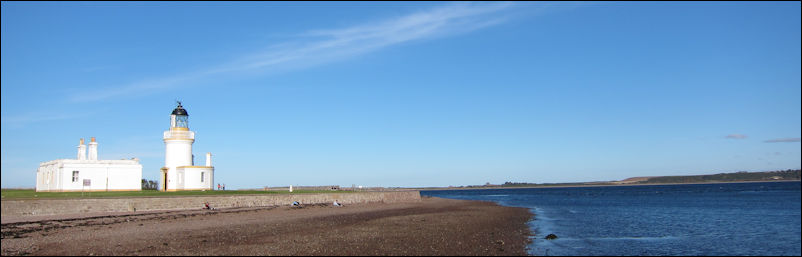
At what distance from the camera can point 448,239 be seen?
68.0 feet

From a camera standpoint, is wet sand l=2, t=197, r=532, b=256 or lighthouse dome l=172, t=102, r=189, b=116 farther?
lighthouse dome l=172, t=102, r=189, b=116

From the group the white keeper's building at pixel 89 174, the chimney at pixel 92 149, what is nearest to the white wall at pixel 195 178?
the white keeper's building at pixel 89 174

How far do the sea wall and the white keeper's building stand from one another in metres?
10.2

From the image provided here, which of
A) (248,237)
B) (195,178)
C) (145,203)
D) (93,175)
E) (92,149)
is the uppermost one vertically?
(92,149)

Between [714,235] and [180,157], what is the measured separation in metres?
38.2

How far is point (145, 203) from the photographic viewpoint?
31.8 m

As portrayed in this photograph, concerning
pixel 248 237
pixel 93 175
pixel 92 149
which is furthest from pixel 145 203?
pixel 248 237

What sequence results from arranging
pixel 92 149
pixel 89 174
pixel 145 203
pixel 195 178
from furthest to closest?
pixel 195 178
pixel 92 149
pixel 89 174
pixel 145 203

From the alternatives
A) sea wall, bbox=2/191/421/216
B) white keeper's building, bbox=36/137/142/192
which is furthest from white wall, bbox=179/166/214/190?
sea wall, bbox=2/191/421/216

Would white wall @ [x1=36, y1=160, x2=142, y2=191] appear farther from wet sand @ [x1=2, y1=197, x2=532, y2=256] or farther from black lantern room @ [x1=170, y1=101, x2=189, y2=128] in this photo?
wet sand @ [x1=2, y1=197, x2=532, y2=256]

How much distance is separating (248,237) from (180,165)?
27.1 meters

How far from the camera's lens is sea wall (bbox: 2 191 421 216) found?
27.1 m

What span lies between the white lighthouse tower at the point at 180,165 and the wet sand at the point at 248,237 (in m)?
15.5

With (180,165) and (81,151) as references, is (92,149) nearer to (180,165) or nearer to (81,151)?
(81,151)
